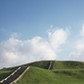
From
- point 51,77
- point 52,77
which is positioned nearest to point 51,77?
point 51,77

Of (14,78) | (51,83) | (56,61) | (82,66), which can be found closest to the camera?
(51,83)

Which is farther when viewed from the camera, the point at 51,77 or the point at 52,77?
the point at 52,77

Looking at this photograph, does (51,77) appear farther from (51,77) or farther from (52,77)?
(52,77)

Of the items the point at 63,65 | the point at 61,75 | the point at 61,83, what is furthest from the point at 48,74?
the point at 63,65

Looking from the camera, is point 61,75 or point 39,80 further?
point 61,75

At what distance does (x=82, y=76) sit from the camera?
62.5 m

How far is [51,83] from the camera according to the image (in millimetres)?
54250

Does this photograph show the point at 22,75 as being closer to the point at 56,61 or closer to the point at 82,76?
the point at 82,76

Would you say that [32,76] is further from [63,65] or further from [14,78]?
[63,65]

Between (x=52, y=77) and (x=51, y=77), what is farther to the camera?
(x=52, y=77)

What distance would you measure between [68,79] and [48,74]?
17.7 feet

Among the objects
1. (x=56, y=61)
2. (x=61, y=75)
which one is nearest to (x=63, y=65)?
(x=56, y=61)

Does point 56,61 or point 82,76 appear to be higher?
point 56,61

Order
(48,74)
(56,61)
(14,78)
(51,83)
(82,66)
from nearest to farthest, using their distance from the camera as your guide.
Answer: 1. (51,83)
2. (14,78)
3. (48,74)
4. (82,66)
5. (56,61)
